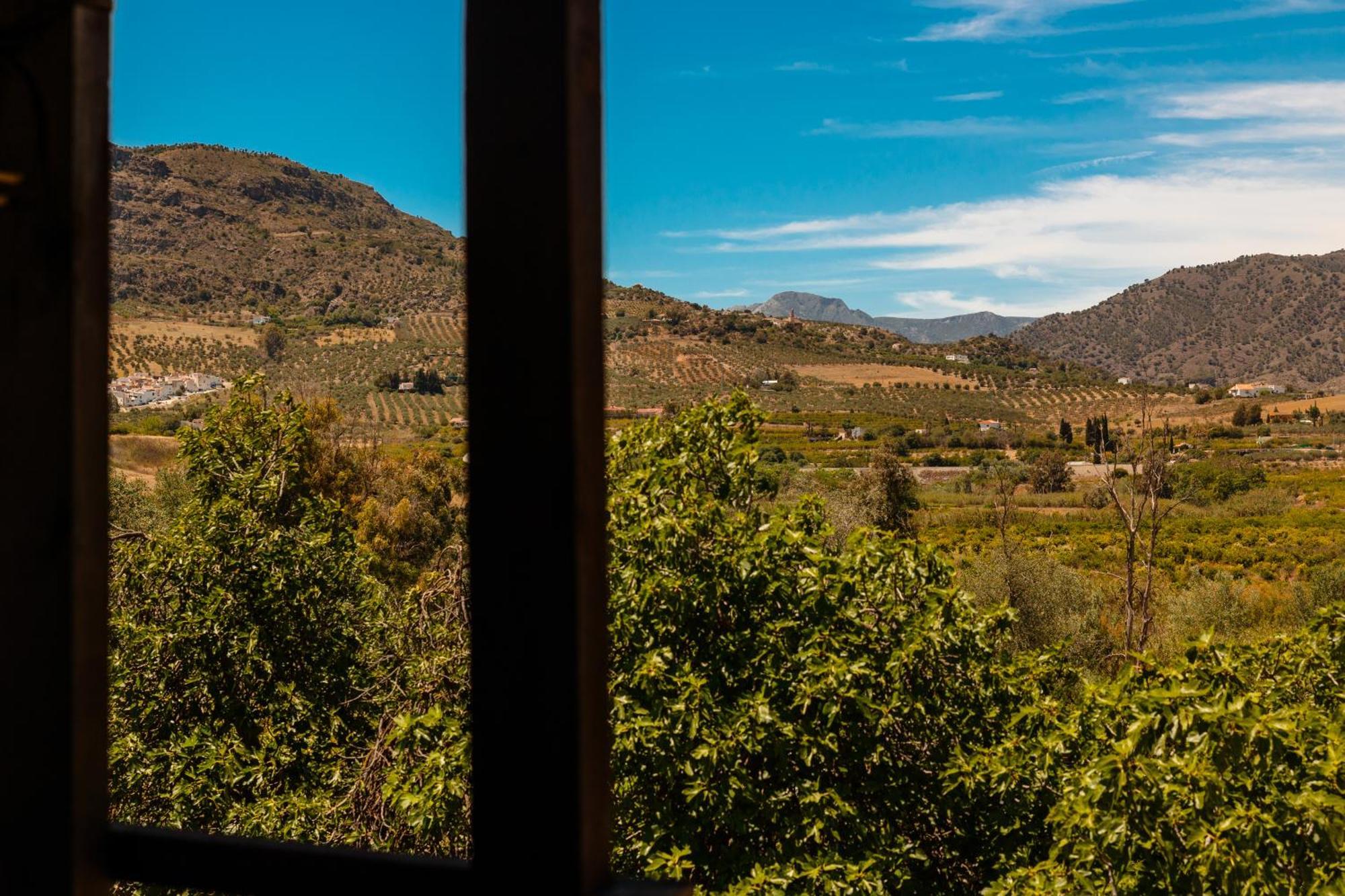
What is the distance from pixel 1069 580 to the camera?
1920cm

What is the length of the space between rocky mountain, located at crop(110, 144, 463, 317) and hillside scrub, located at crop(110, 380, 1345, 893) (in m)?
53.6

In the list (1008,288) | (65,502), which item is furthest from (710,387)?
(1008,288)

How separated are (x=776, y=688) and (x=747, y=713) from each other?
0.43 metres

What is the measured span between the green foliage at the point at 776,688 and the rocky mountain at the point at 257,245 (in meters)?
56.4

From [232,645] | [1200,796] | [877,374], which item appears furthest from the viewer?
[877,374]

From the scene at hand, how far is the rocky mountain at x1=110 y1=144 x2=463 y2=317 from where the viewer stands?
5994cm

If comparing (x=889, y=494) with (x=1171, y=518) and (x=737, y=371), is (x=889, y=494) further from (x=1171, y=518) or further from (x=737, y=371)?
(x=737, y=371)

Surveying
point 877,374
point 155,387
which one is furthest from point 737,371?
point 155,387

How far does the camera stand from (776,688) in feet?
18.6

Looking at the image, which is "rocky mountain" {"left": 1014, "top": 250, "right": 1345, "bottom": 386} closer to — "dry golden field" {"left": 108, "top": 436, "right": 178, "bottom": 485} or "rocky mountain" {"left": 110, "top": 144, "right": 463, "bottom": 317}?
"rocky mountain" {"left": 110, "top": 144, "right": 463, "bottom": 317}

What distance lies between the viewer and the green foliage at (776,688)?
533 cm

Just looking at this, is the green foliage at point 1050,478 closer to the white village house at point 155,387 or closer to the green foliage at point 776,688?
the white village house at point 155,387

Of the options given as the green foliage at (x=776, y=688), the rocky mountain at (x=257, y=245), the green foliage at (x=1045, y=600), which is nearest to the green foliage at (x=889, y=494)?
the green foliage at (x=1045, y=600)

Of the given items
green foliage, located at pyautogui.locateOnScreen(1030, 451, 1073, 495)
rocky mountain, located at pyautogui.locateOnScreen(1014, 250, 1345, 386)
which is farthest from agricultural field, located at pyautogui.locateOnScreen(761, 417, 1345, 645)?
rocky mountain, located at pyautogui.locateOnScreen(1014, 250, 1345, 386)
